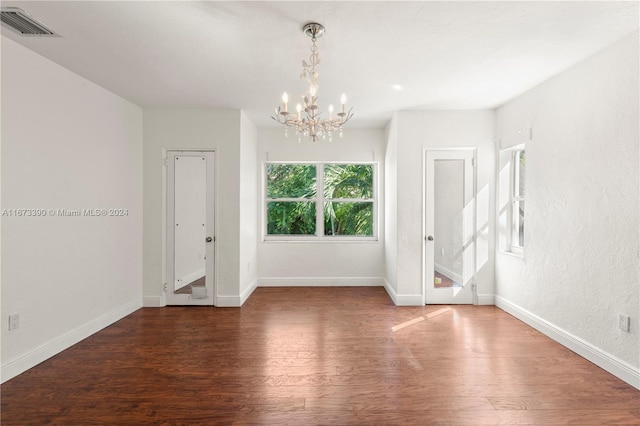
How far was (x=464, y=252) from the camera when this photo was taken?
4.46 m

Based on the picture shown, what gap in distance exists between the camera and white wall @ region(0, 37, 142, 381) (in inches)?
103

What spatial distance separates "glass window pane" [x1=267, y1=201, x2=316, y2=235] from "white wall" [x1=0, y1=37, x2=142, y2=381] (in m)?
2.19

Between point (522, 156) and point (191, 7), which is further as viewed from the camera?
point (522, 156)

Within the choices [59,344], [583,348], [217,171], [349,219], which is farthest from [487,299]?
[59,344]

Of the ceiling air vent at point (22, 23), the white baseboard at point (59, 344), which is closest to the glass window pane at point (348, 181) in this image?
the white baseboard at point (59, 344)

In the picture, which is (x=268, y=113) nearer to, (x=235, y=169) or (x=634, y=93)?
(x=235, y=169)

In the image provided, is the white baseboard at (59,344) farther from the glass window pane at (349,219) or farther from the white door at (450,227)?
the white door at (450,227)

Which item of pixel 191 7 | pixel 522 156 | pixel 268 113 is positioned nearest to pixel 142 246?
pixel 268 113

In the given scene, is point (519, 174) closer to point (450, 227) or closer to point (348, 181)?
point (450, 227)

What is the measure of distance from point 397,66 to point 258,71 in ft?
4.38

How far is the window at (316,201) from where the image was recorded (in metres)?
5.65

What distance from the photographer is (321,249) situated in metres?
5.53

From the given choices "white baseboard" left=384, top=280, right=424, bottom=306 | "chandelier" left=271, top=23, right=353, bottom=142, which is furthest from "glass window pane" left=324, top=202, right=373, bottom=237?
"chandelier" left=271, top=23, right=353, bottom=142

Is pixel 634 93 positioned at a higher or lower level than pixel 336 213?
higher
